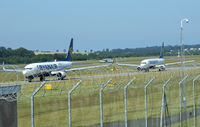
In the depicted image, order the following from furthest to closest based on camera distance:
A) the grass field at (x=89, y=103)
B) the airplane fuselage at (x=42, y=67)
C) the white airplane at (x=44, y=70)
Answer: the airplane fuselage at (x=42, y=67), the white airplane at (x=44, y=70), the grass field at (x=89, y=103)

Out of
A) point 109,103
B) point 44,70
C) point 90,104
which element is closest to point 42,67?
point 44,70

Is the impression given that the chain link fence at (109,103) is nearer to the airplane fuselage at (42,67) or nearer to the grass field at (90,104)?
the grass field at (90,104)

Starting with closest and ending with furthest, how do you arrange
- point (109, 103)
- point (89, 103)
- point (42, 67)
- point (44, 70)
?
point (89, 103)
point (109, 103)
point (42, 67)
point (44, 70)

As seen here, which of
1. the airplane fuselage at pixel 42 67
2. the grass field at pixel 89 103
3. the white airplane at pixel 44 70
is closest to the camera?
the grass field at pixel 89 103

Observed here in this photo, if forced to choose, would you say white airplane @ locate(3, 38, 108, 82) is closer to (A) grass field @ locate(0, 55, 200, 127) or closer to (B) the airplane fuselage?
(B) the airplane fuselage

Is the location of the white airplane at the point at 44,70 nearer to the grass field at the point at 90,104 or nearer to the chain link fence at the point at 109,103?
the chain link fence at the point at 109,103

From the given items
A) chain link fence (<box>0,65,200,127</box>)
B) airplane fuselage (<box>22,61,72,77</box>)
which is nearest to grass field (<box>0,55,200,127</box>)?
chain link fence (<box>0,65,200,127</box>)

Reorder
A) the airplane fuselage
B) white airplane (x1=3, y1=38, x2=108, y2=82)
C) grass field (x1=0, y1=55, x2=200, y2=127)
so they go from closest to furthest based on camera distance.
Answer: grass field (x1=0, y1=55, x2=200, y2=127)
white airplane (x1=3, y1=38, x2=108, y2=82)
the airplane fuselage

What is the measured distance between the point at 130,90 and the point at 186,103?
4.39m

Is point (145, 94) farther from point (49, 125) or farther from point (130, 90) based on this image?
point (49, 125)

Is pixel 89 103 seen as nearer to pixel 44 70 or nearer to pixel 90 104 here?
pixel 90 104

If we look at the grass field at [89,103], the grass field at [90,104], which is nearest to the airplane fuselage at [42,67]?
the grass field at [89,103]

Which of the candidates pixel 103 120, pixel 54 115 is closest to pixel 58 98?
pixel 54 115

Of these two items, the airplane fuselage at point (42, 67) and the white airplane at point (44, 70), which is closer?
the white airplane at point (44, 70)
